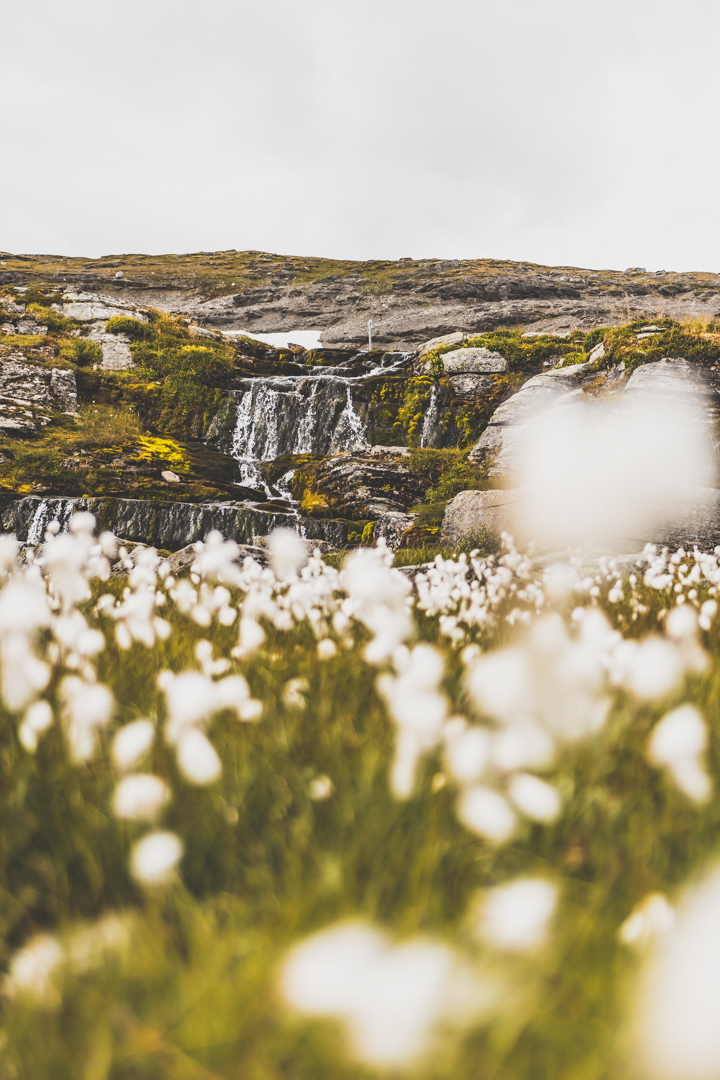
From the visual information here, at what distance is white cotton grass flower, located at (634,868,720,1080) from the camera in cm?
89

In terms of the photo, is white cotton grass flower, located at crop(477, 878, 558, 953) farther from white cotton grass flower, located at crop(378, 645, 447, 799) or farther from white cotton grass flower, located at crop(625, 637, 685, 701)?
white cotton grass flower, located at crop(625, 637, 685, 701)

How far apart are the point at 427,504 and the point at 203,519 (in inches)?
201

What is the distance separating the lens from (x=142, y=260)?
83.3 m

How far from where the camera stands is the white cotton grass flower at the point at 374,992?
82cm

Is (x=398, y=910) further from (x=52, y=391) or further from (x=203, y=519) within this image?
(x=52, y=391)

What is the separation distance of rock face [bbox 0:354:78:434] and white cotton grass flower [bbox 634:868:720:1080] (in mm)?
18688

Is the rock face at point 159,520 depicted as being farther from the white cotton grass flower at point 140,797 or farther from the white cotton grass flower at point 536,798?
the white cotton grass flower at point 536,798

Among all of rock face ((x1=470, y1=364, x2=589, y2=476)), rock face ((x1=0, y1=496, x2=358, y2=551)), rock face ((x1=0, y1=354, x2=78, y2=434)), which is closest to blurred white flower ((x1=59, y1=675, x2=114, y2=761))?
rock face ((x1=0, y1=496, x2=358, y2=551))

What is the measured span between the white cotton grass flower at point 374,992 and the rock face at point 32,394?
60.6 feet

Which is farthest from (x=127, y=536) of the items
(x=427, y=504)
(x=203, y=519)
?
(x=427, y=504)

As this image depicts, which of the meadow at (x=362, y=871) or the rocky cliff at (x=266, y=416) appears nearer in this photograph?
the meadow at (x=362, y=871)

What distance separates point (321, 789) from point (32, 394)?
20.5m

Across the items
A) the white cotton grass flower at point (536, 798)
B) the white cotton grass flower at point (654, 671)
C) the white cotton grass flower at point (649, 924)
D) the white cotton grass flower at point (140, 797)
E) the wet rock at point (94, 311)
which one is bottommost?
the white cotton grass flower at point (649, 924)

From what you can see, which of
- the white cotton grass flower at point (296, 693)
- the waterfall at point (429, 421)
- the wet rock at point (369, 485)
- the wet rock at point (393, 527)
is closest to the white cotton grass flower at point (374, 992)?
the white cotton grass flower at point (296, 693)
